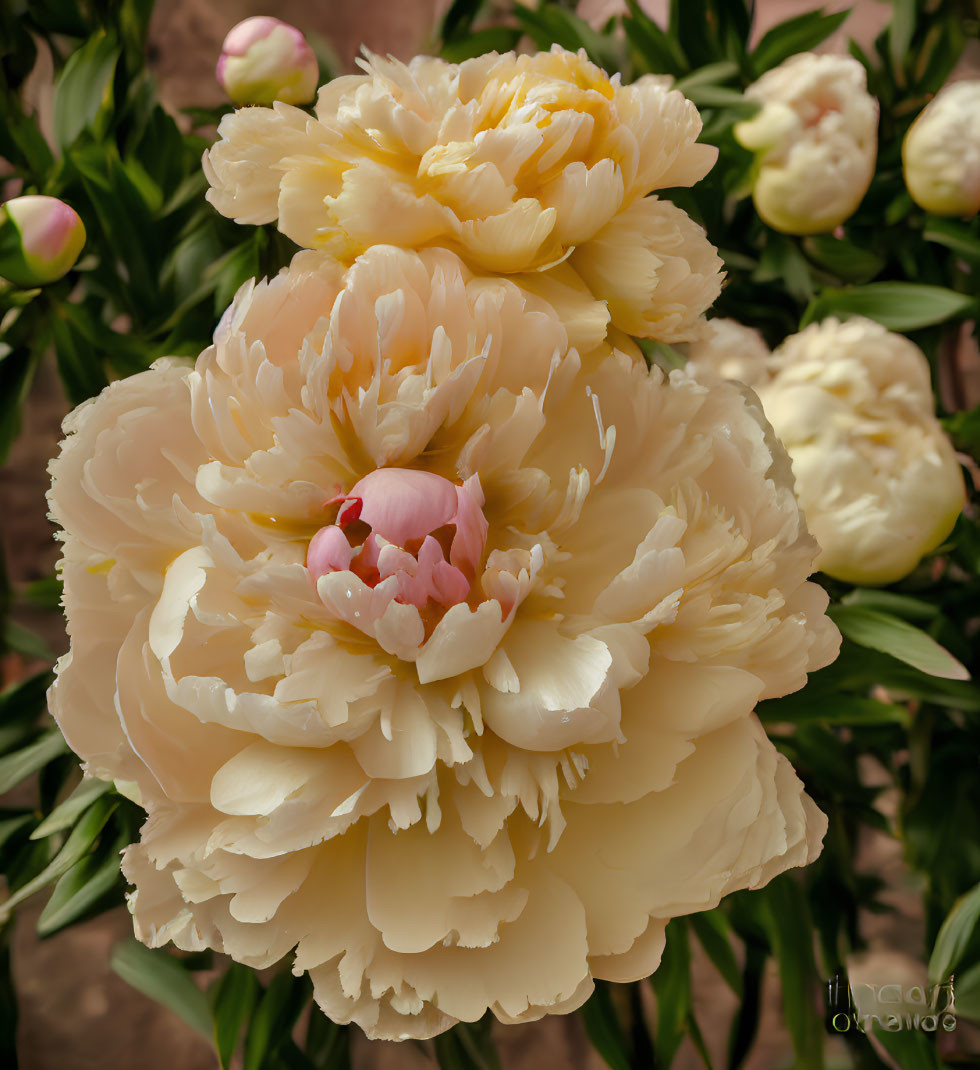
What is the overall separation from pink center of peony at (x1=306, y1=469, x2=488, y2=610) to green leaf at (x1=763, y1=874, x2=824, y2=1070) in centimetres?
18

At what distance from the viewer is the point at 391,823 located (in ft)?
0.49

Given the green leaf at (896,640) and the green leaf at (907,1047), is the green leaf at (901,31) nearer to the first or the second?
the green leaf at (896,640)

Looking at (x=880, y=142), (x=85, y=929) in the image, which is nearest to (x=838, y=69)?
(x=880, y=142)

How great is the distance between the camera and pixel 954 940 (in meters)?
0.25

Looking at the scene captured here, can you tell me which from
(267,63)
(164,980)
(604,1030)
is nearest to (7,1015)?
(164,980)

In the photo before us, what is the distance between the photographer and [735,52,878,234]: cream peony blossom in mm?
293

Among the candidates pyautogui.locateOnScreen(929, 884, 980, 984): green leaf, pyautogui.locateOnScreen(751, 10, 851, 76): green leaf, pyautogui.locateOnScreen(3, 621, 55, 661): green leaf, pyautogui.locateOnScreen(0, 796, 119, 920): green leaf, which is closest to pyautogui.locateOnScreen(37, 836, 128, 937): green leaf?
pyautogui.locateOnScreen(0, 796, 119, 920): green leaf

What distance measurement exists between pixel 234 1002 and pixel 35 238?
0.20 metres

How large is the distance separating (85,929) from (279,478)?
16.2 inches

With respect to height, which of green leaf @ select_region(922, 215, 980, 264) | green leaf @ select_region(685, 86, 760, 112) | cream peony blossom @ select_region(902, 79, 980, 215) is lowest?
green leaf @ select_region(922, 215, 980, 264)

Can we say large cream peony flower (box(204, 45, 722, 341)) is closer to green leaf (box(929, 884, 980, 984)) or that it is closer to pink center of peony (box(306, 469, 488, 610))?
pink center of peony (box(306, 469, 488, 610))

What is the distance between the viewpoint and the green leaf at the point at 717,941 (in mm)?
286

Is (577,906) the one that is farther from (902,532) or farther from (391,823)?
(902,532)

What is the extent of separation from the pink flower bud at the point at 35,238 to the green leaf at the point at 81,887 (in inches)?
5.7
